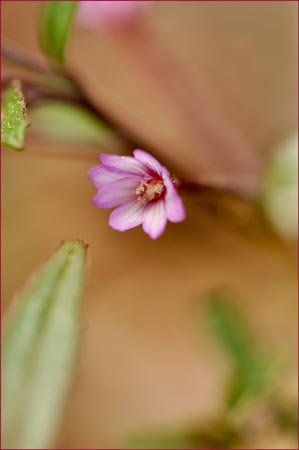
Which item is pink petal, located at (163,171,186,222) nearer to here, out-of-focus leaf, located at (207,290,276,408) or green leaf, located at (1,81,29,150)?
green leaf, located at (1,81,29,150)

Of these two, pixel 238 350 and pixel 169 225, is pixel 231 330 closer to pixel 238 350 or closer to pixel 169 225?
pixel 238 350

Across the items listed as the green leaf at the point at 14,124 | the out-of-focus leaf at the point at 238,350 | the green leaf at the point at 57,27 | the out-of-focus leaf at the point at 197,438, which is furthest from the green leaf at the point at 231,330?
the green leaf at the point at 14,124

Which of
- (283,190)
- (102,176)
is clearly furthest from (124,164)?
(283,190)

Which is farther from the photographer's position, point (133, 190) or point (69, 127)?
point (69, 127)

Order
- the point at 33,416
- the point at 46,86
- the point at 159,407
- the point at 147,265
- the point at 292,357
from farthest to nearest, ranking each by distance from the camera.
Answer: the point at 147,265, the point at 159,407, the point at 292,357, the point at 46,86, the point at 33,416

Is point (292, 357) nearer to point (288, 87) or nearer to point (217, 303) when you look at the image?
point (217, 303)

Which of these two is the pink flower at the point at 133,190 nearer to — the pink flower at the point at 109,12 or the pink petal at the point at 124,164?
the pink petal at the point at 124,164

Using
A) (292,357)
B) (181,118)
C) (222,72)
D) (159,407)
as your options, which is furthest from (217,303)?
(222,72)

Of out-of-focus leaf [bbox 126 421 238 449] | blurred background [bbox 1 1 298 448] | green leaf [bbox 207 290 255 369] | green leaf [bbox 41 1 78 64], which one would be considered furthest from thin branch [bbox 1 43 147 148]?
out-of-focus leaf [bbox 126 421 238 449]
